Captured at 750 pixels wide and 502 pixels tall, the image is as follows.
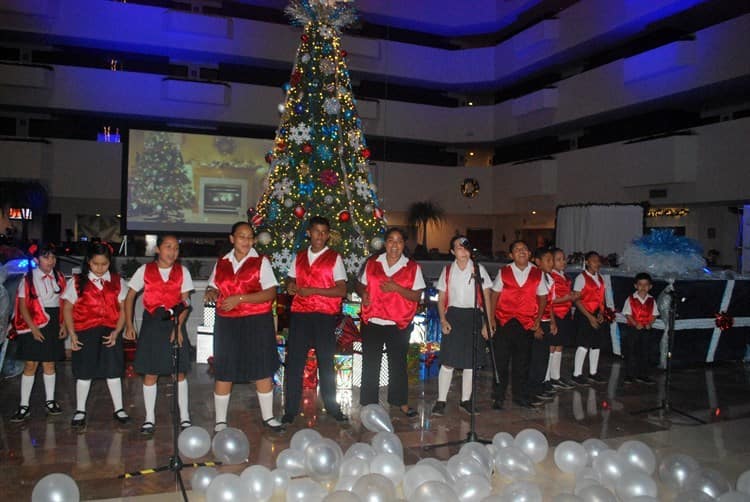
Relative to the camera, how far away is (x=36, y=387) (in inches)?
226

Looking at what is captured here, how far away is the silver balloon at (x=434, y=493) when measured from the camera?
276cm

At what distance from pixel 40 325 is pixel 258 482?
114 inches

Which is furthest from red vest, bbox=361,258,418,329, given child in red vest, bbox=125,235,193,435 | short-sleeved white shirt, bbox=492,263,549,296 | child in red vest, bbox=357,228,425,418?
child in red vest, bbox=125,235,193,435

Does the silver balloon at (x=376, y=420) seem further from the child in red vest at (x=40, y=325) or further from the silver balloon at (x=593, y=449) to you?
the child in red vest at (x=40, y=325)

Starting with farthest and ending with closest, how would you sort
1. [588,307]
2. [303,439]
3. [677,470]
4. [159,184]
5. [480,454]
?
[159,184] < [588,307] < [303,439] < [480,454] < [677,470]

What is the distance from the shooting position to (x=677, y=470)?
3361 mm

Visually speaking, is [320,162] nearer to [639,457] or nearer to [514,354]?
[514,354]

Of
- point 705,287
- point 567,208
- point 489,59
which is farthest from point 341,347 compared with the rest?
point 489,59

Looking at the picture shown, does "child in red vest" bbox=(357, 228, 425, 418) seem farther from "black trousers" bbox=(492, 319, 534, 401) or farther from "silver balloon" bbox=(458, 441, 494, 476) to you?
"silver balloon" bbox=(458, 441, 494, 476)

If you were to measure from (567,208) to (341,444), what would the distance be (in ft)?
36.5

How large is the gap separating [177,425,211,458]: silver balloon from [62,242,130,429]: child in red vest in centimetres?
125

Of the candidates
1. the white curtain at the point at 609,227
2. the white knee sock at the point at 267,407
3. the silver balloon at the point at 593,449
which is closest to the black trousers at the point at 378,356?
the white knee sock at the point at 267,407

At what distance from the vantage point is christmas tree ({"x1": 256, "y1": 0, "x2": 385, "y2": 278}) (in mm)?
6559

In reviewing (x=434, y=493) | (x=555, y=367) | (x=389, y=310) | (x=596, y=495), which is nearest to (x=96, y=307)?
(x=389, y=310)
